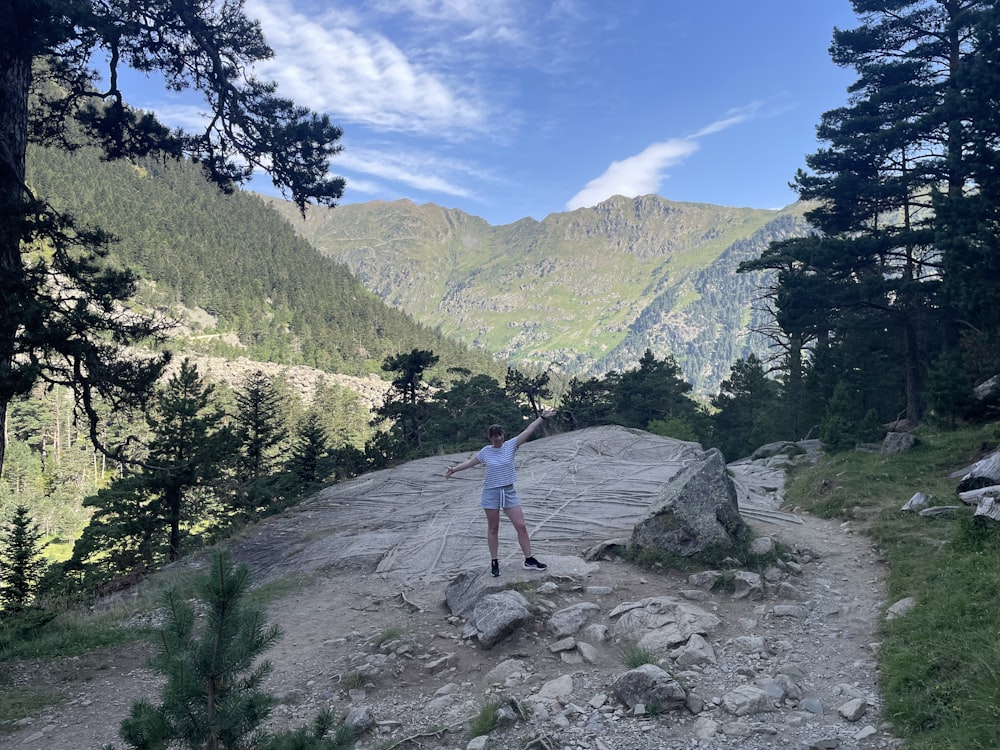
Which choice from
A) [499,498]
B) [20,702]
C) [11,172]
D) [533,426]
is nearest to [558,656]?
[499,498]

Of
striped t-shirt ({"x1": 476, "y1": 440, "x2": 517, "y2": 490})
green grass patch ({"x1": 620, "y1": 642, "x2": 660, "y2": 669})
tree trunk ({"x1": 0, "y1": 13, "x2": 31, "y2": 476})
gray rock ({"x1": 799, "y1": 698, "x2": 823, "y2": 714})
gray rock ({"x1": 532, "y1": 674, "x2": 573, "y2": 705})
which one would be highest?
tree trunk ({"x1": 0, "y1": 13, "x2": 31, "y2": 476})

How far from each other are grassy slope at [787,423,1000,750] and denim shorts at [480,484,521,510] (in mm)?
4691

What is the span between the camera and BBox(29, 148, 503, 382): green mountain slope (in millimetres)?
148875

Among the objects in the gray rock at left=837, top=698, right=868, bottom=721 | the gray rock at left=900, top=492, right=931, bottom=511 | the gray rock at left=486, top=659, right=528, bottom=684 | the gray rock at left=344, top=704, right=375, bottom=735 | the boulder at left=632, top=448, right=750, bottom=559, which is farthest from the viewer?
the gray rock at left=900, top=492, right=931, bottom=511

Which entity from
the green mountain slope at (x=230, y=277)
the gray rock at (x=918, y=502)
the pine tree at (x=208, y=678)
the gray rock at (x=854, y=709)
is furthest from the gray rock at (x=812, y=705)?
the green mountain slope at (x=230, y=277)

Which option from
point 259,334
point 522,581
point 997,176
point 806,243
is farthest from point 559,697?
point 259,334

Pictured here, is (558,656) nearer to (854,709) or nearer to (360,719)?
(360,719)

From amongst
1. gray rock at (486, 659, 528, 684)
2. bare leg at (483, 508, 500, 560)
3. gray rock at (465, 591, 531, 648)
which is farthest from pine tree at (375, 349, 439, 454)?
gray rock at (486, 659, 528, 684)

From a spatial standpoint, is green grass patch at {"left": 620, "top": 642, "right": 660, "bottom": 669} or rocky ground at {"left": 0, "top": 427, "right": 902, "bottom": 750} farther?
green grass patch at {"left": 620, "top": 642, "right": 660, "bottom": 669}

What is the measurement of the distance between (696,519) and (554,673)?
13.6 ft

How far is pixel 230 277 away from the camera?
165m

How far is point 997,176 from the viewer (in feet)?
56.8

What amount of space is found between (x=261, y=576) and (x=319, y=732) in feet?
28.8

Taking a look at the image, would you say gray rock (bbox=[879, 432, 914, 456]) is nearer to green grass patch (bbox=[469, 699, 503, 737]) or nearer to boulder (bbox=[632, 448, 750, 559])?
boulder (bbox=[632, 448, 750, 559])
